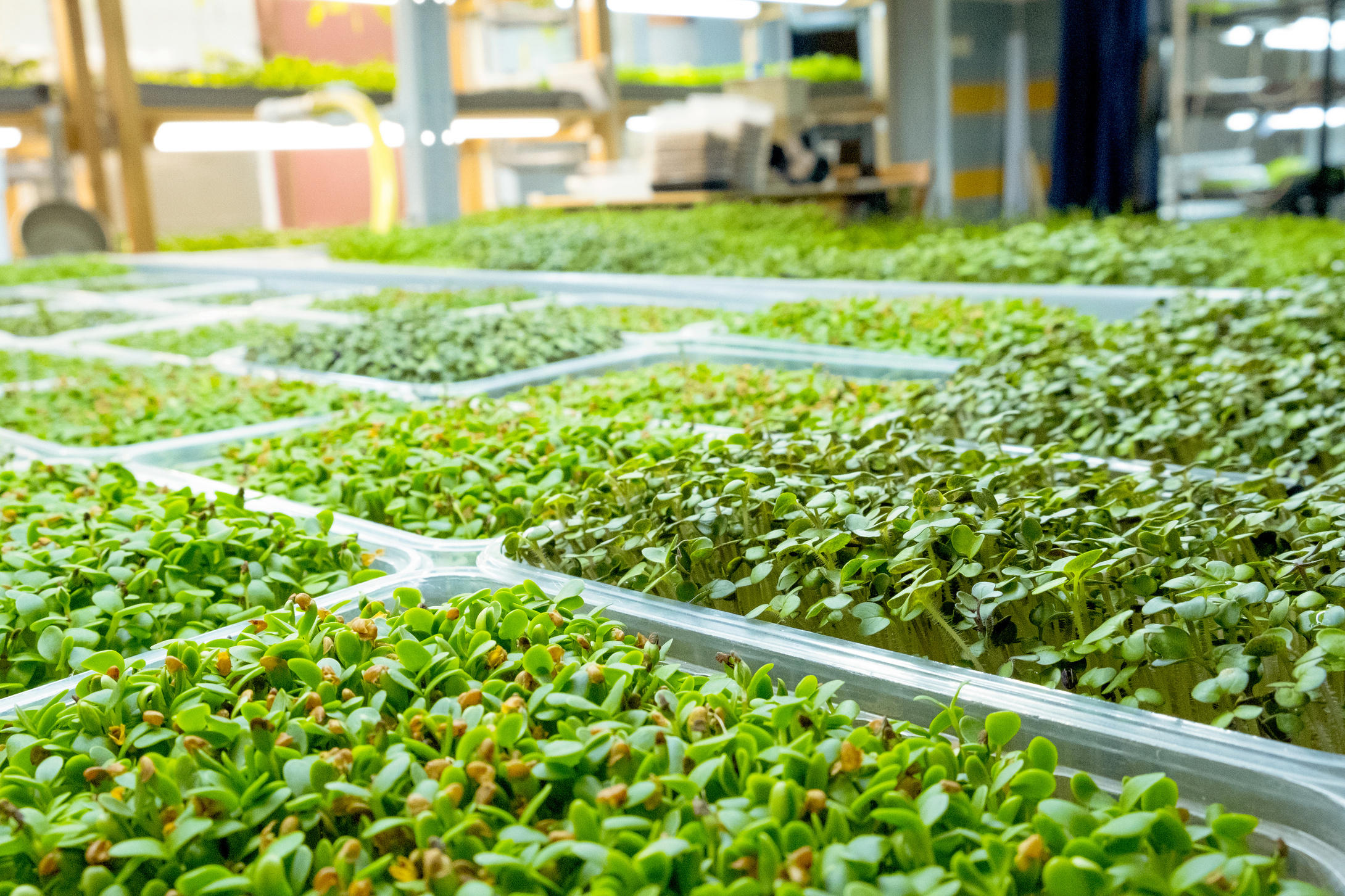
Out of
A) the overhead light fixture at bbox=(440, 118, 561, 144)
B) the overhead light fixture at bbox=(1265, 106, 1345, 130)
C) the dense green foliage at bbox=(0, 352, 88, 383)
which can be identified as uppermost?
the overhead light fixture at bbox=(440, 118, 561, 144)

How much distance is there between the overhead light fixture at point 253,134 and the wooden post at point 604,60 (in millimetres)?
1368

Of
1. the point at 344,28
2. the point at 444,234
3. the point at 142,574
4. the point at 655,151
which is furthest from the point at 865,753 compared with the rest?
the point at 344,28

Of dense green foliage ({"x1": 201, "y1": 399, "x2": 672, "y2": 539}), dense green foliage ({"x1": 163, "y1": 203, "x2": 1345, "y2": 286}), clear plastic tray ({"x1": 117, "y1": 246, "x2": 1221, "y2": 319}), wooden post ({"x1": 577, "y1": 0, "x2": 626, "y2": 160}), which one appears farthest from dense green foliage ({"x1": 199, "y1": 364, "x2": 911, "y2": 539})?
wooden post ({"x1": 577, "y1": 0, "x2": 626, "y2": 160})

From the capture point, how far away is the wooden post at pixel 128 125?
598 cm

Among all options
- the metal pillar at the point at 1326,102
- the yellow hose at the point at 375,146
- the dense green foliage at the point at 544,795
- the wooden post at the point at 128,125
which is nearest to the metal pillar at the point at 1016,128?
the metal pillar at the point at 1326,102

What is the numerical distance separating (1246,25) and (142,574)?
756 cm

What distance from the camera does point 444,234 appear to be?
527 cm

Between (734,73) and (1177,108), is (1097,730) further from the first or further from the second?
(734,73)

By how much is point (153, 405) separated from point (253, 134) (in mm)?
5640

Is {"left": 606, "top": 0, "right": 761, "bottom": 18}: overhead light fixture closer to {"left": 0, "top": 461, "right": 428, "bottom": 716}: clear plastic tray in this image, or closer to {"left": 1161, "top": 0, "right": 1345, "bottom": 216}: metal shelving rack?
{"left": 1161, "top": 0, "right": 1345, "bottom": 216}: metal shelving rack

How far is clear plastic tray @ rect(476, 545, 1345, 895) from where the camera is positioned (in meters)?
0.71

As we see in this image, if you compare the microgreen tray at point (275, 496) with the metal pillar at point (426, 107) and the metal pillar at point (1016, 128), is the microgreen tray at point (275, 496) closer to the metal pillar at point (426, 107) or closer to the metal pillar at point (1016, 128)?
the metal pillar at point (426, 107)

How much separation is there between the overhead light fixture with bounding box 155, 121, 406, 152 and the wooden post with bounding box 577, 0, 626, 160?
1368mm

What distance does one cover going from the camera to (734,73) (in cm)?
866
